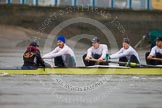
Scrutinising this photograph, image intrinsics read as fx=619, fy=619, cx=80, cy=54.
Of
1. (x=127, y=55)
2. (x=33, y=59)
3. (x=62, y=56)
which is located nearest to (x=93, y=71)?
(x=62, y=56)

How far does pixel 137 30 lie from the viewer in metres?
51.2

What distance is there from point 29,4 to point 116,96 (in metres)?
34.2

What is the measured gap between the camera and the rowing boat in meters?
19.6

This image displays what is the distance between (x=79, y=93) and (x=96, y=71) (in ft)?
18.9

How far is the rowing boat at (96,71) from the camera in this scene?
64.4ft

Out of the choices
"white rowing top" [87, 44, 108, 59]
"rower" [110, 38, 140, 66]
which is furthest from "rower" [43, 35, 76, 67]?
"rower" [110, 38, 140, 66]

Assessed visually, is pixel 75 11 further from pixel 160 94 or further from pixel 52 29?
pixel 160 94

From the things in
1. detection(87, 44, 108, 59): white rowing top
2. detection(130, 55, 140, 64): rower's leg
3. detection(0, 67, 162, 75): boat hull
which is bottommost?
detection(0, 67, 162, 75): boat hull

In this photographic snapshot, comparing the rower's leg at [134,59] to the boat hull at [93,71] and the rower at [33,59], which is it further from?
the rower at [33,59]

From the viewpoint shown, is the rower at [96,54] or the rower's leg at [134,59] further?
the rower's leg at [134,59]

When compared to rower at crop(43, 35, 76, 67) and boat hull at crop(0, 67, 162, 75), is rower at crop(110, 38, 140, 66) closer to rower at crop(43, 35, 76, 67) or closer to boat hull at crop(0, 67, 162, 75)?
boat hull at crop(0, 67, 162, 75)

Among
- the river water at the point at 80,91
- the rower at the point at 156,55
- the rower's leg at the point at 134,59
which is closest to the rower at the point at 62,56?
the river water at the point at 80,91

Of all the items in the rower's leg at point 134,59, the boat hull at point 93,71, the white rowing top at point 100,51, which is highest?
the white rowing top at point 100,51

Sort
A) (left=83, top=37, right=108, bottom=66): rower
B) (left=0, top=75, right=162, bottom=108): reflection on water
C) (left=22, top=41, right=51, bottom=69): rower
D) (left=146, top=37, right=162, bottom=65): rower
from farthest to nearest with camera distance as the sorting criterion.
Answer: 1. (left=146, top=37, right=162, bottom=65): rower
2. (left=83, top=37, right=108, bottom=66): rower
3. (left=22, top=41, right=51, bottom=69): rower
4. (left=0, top=75, right=162, bottom=108): reflection on water
